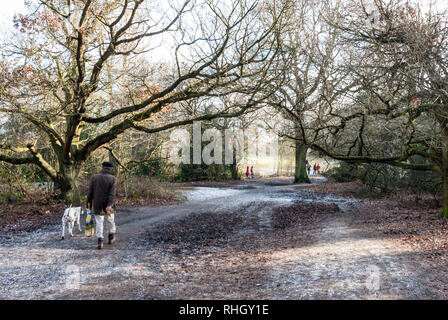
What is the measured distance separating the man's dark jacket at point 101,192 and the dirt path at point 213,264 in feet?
3.16

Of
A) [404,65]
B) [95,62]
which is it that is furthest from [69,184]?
[404,65]

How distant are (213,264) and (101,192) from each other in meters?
2.96

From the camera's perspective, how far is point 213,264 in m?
7.14

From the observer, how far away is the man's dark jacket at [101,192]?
7.72 m

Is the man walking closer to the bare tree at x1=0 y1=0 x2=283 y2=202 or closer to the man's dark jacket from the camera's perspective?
the man's dark jacket

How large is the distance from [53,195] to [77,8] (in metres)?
7.67

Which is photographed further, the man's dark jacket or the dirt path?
the man's dark jacket

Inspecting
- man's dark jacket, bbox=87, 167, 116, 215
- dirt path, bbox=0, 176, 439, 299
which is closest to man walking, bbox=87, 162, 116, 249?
man's dark jacket, bbox=87, 167, 116, 215

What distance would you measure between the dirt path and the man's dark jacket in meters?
0.96

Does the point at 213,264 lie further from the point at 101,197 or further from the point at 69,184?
the point at 69,184

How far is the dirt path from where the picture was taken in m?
5.24

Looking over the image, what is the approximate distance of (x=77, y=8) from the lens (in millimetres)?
11555
